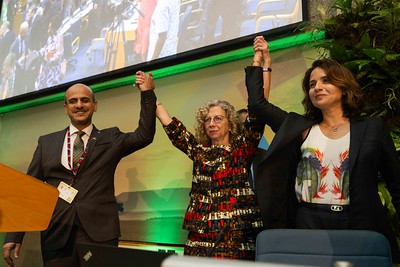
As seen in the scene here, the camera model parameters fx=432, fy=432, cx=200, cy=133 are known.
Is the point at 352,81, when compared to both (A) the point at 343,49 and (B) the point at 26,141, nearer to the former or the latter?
(A) the point at 343,49

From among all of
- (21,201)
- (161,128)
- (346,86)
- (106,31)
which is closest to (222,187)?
(346,86)

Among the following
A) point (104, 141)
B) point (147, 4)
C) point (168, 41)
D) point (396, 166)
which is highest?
point (147, 4)

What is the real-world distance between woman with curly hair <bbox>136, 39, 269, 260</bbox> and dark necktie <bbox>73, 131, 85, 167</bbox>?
514mm

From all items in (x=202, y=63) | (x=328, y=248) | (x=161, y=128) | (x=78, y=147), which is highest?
(x=202, y=63)

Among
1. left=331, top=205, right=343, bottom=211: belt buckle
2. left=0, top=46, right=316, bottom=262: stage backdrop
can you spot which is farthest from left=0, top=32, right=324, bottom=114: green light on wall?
left=331, top=205, right=343, bottom=211: belt buckle

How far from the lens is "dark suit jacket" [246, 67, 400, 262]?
1629 millimetres

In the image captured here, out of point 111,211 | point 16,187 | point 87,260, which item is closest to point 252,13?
point 111,211

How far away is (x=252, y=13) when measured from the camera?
3.01m

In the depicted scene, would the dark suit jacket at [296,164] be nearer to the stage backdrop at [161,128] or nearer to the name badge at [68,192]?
the stage backdrop at [161,128]

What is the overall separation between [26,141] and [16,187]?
3.31 meters

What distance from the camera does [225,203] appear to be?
6.80ft

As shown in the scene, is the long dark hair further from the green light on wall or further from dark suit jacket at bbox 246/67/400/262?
the green light on wall

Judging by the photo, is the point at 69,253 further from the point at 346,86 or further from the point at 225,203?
the point at 346,86

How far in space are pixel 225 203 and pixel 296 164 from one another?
1.36 ft
